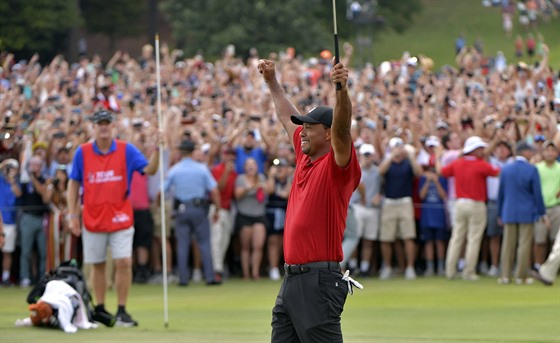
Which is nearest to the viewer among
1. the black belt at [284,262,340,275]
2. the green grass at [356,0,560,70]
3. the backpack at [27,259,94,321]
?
the black belt at [284,262,340,275]

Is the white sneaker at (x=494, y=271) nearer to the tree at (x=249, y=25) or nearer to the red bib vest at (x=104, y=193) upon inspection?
the red bib vest at (x=104, y=193)

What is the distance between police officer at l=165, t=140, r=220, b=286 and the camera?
20609 millimetres

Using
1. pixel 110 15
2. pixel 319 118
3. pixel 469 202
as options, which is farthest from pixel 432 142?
pixel 110 15

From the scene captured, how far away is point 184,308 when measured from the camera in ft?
57.2

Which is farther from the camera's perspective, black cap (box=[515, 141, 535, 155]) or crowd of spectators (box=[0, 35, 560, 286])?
crowd of spectators (box=[0, 35, 560, 286])

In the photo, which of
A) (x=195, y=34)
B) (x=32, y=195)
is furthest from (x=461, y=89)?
(x=195, y=34)

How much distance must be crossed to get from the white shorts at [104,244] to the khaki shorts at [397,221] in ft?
25.5

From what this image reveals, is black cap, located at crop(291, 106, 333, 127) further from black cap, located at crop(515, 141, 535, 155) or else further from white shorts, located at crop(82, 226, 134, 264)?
black cap, located at crop(515, 141, 535, 155)

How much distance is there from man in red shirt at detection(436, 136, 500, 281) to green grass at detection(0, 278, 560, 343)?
15.6 inches

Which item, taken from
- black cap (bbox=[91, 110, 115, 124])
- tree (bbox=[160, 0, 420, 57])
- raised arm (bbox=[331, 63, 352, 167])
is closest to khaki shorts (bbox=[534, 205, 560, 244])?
black cap (bbox=[91, 110, 115, 124])

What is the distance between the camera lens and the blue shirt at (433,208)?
21.8 metres

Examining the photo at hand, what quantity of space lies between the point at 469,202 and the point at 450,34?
59.0 metres

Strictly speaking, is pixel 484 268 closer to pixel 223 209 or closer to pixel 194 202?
pixel 223 209

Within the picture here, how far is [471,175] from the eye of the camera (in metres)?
20.7
